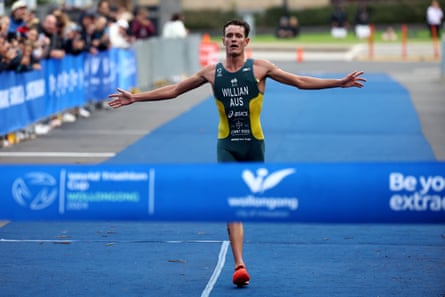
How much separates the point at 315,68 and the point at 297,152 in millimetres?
24375

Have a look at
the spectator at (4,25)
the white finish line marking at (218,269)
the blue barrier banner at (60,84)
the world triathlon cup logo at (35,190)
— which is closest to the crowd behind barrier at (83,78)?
the blue barrier banner at (60,84)

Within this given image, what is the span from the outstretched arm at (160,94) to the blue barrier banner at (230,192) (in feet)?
8.19

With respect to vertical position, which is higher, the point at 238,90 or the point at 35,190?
the point at 238,90

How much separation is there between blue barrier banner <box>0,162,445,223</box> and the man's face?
9.21ft

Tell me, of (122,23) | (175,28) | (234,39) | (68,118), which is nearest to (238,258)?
(234,39)

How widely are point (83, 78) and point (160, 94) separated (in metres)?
15.9

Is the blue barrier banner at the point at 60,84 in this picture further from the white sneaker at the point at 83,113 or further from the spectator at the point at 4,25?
the spectator at the point at 4,25

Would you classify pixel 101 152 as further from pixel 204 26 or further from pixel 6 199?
pixel 204 26

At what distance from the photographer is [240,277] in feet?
31.8

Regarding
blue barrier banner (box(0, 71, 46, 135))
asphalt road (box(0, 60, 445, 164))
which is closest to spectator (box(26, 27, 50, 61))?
blue barrier banner (box(0, 71, 46, 135))

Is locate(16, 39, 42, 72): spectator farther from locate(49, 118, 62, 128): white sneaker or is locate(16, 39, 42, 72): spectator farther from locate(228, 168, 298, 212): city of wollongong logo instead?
locate(228, 168, 298, 212): city of wollongong logo

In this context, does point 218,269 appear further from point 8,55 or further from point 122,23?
point 122,23

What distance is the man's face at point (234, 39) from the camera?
A: 9.77m

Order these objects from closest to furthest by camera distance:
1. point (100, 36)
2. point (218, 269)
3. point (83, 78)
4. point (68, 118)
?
point (218, 269), point (68, 118), point (83, 78), point (100, 36)
